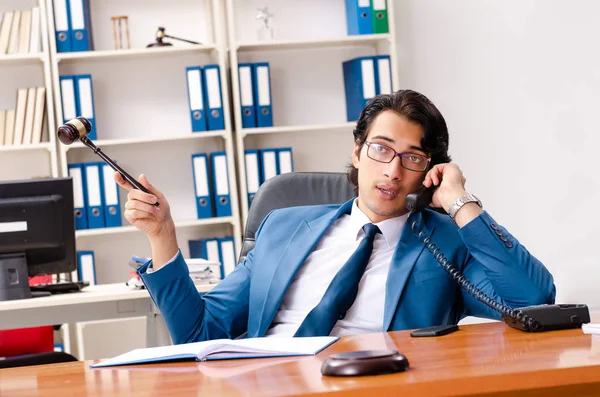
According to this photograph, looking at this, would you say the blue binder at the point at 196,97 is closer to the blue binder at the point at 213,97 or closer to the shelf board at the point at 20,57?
the blue binder at the point at 213,97

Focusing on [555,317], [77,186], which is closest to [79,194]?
[77,186]

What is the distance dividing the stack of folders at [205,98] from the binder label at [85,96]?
0.49 m

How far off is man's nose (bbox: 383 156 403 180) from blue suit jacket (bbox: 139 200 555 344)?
102 mm

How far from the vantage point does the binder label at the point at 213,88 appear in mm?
4148

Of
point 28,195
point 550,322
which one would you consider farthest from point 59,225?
point 550,322

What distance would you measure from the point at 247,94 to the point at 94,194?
3.00 ft

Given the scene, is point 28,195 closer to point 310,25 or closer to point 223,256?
point 223,256

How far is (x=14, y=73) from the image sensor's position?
4.31m

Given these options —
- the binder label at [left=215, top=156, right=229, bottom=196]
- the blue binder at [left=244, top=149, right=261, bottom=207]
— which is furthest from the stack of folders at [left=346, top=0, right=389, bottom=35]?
the binder label at [left=215, top=156, right=229, bottom=196]

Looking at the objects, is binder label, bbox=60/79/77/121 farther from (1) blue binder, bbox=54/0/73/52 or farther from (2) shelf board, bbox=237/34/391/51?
(2) shelf board, bbox=237/34/391/51

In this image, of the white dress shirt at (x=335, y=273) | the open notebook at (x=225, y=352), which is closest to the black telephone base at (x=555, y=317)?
the open notebook at (x=225, y=352)

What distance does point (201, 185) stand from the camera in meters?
4.21

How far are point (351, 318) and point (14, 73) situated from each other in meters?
3.08

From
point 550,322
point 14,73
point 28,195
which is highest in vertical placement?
point 14,73
